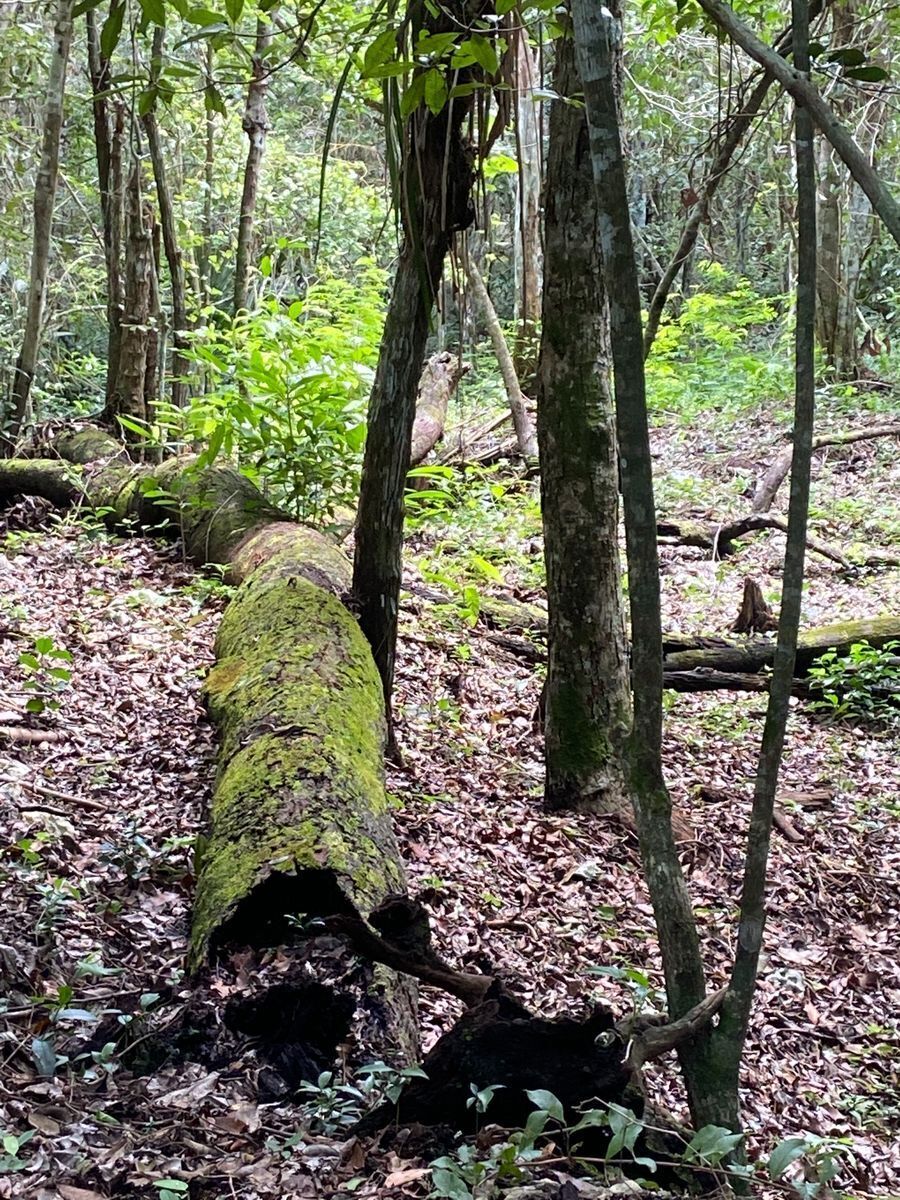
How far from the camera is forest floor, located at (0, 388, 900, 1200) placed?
2162mm

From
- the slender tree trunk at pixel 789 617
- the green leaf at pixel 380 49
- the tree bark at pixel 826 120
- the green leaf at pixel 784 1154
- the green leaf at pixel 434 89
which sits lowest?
the green leaf at pixel 784 1154

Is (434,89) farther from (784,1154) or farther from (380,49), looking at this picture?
(784,1154)

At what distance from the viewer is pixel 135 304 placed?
29.8 ft

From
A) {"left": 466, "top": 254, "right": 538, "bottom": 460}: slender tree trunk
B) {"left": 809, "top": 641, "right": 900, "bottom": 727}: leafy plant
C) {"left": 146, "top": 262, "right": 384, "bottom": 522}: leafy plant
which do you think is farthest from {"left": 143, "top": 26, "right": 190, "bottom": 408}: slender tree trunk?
{"left": 809, "top": 641, "right": 900, "bottom": 727}: leafy plant

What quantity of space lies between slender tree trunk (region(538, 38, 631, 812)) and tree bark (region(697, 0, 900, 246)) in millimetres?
2521

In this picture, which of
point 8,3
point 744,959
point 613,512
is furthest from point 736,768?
point 8,3

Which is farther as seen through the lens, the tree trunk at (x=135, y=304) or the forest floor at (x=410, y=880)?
the tree trunk at (x=135, y=304)

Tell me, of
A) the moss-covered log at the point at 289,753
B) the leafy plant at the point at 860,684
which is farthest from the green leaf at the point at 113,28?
the leafy plant at the point at 860,684

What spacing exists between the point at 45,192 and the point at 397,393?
520 cm

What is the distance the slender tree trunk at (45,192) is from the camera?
7953mm

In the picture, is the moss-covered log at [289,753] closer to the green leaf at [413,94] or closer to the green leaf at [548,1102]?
the green leaf at [548,1102]

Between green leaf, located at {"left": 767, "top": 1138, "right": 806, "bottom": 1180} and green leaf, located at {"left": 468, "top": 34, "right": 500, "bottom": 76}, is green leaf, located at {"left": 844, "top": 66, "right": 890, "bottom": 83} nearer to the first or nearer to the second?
green leaf, located at {"left": 468, "top": 34, "right": 500, "bottom": 76}

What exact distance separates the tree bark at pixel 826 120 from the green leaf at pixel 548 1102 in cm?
152

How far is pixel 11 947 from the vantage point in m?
2.83
